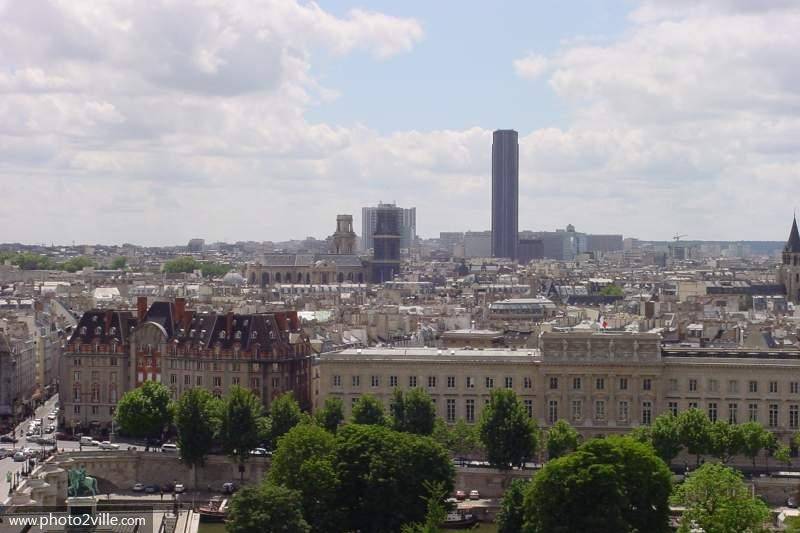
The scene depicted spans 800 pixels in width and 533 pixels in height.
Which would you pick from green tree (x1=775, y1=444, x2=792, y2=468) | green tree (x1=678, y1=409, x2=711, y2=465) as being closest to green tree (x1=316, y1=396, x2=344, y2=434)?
green tree (x1=678, y1=409, x2=711, y2=465)

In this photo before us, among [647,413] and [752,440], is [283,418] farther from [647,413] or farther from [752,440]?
[752,440]

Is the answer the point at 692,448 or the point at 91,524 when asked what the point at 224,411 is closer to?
the point at 692,448

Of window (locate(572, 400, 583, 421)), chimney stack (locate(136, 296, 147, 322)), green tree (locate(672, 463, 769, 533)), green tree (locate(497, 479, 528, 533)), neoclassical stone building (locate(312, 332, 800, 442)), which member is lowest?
green tree (locate(497, 479, 528, 533))

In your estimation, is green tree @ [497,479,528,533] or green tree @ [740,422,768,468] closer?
green tree @ [497,479,528,533]

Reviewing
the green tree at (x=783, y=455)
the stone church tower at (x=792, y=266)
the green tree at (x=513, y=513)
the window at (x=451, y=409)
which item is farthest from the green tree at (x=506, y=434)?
the stone church tower at (x=792, y=266)

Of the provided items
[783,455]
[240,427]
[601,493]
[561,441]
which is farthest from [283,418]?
[601,493]

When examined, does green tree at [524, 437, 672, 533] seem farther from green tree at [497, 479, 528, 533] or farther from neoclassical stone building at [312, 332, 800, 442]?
neoclassical stone building at [312, 332, 800, 442]
